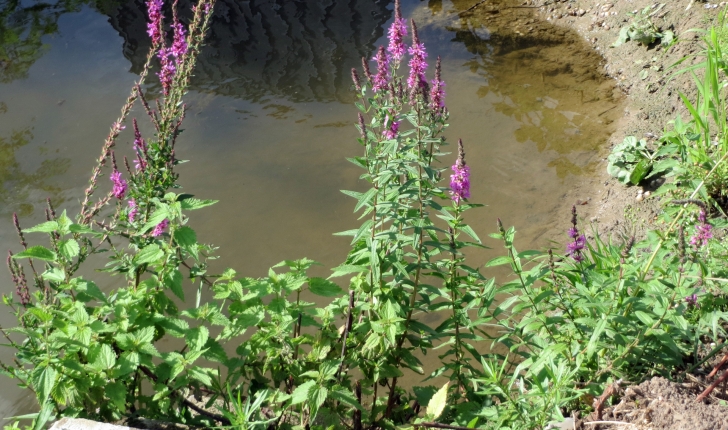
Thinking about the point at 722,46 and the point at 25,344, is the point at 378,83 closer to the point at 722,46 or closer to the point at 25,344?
the point at 25,344

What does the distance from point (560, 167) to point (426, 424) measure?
11.4 ft

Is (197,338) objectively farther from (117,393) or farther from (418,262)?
(418,262)

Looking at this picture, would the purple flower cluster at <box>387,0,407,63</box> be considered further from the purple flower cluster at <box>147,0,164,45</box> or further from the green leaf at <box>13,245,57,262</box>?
the green leaf at <box>13,245,57,262</box>

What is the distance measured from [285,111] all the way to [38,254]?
381 cm

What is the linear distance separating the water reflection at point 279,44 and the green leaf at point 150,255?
153 inches

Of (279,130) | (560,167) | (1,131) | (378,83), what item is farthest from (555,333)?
(1,131)

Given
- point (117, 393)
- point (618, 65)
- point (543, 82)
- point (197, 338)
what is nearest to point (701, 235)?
point (197, 338)

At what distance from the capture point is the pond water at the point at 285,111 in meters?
4.57

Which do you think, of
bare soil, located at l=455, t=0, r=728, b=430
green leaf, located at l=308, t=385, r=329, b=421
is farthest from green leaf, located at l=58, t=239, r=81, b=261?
bare soil, located at l=455, t=0, r=728, b=430

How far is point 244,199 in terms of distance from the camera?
187 inches

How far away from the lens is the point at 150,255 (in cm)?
211

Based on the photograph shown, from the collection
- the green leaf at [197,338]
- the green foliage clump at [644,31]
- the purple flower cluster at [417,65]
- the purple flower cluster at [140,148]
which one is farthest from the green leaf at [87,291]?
the green foliage clump at [644,31]

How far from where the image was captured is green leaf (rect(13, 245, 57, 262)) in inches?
79.6

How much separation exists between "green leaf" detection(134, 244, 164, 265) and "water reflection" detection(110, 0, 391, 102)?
390 centimetres
